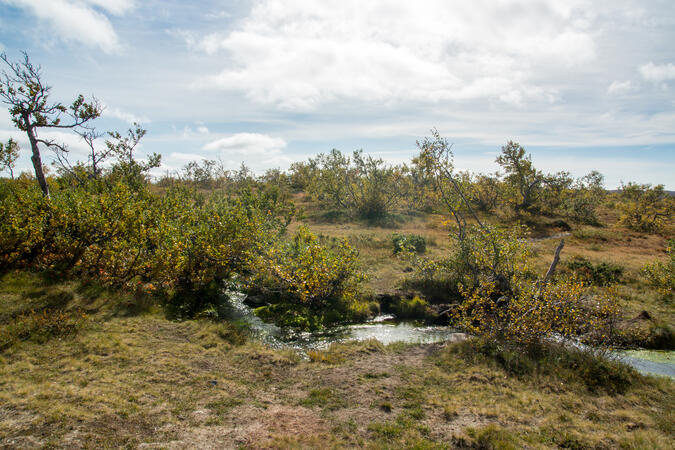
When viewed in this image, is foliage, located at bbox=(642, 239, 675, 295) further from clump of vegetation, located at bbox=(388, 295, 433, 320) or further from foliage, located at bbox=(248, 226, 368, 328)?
foliage, located at bbox=(248, 226, 368, 328)

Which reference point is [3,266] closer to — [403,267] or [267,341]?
Result: [267,341]

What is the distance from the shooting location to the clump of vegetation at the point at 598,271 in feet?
69.9

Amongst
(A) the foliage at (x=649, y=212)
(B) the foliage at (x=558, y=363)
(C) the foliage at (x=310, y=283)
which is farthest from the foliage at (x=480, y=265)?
(A) the foliage at (x=649, y=212)

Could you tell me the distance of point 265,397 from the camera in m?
9.65

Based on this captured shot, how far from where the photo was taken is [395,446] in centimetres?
774

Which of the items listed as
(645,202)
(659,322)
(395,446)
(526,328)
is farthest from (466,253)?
(645,202)

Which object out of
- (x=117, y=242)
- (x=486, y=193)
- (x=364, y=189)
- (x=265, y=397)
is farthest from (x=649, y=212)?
(x=117, y=242)

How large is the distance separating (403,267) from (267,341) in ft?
43.7

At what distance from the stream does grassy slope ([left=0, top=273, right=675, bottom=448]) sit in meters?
1.49

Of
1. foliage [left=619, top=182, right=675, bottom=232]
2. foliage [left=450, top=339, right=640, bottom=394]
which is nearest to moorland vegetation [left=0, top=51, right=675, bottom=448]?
foliage [left=450, top=339, right=640, bottom=394]

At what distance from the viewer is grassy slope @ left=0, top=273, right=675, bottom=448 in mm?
7562

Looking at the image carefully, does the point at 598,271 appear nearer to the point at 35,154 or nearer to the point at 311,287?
the point at 311,287

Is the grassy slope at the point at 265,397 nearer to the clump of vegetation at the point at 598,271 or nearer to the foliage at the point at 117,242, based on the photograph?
the foliage at the point at 117,242

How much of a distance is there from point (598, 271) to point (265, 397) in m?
22.7
